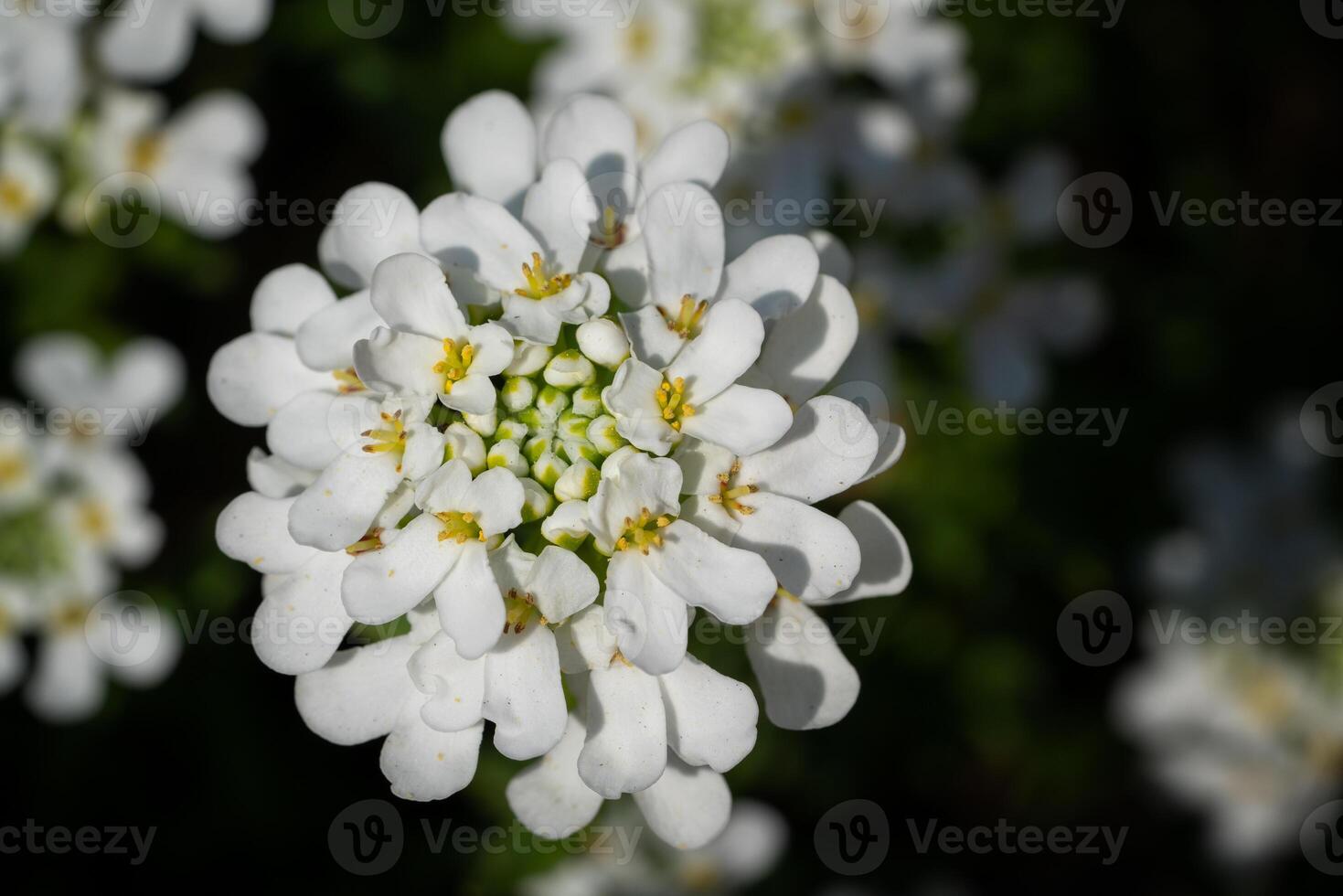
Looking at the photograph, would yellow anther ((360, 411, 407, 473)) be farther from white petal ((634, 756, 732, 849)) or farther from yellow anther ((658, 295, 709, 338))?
white petal ((634, 756, 732, 849))

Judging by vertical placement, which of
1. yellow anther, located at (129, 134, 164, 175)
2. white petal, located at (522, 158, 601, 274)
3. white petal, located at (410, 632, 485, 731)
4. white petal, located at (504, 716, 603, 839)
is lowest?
white petal, located at (504, 716, 603, 839)

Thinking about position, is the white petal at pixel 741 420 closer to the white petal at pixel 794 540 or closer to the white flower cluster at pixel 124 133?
the white petal at pixel 794 540

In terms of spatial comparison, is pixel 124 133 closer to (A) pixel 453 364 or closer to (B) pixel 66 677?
(B) pixel 66 677

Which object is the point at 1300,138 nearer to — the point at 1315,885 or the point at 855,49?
the point at 855,49

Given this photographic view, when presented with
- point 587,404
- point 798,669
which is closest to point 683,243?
point 587,404

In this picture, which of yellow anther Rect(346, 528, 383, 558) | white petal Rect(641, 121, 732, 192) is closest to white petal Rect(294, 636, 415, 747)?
yellow anther Rect(346, 528, 383, 558)

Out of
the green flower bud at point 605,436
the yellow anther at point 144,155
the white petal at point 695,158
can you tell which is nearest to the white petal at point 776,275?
the white petal at point 695,158
